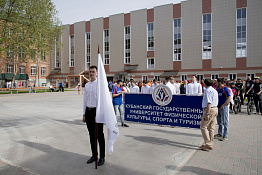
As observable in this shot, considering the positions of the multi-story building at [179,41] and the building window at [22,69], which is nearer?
the multi-story building at [179,41]

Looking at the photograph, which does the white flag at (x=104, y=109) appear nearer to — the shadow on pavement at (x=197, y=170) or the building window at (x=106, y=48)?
the shadow on pavement at (x=197, y=170)

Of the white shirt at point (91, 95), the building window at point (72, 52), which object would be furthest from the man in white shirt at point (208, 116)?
the building window at point (72, 52)

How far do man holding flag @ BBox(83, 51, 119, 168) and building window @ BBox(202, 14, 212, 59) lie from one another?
37.0 metres

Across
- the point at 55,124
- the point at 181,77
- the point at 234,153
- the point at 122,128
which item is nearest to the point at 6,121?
the point at 55,124

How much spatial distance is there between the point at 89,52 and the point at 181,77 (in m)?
24.7

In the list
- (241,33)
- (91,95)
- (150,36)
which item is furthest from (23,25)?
(241,33)

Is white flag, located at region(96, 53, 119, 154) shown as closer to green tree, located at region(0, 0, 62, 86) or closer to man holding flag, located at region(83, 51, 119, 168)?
man holding flag, located at region(83, 51, 119, 168)

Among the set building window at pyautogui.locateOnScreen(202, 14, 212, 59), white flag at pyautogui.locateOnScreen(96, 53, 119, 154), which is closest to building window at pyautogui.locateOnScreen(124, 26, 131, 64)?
building window at pyautogui.locateOnScreen(202, 14, 212, 59)

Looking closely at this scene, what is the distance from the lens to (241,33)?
3497cm

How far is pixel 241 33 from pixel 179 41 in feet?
36.1

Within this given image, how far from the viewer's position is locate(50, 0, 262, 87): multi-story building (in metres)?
34.7

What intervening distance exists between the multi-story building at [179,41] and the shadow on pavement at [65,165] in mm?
36358

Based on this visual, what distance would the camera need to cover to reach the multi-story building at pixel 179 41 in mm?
34719

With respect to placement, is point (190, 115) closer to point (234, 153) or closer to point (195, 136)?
point (195, 136)
